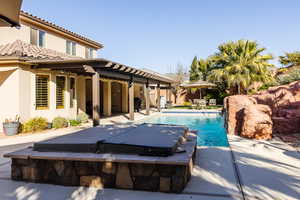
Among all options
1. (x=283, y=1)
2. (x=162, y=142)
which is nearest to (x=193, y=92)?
(x=283, y=1)

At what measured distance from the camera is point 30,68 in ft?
30.7

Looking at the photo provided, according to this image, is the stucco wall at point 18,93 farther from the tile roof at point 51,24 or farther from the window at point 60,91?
the tile roof at point 51,24

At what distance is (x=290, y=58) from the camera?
936 inches

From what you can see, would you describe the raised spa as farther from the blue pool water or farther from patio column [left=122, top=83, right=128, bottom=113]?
patio column [left=122, top=83, right=128, bottom=113]

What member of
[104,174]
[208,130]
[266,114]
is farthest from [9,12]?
[208,130]

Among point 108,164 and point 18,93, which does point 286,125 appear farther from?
point 18,93

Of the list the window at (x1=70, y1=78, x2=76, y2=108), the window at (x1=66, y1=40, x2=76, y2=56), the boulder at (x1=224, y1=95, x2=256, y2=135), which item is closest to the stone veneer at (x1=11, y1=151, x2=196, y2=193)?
the boulder at (x1=224, y1=95, x2=256, y2=135)

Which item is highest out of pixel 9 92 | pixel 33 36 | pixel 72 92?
pixel 33 36

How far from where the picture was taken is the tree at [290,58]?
22656 millimetres

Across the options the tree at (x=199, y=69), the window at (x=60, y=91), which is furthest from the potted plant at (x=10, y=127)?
the tree at (x=199, y=69)

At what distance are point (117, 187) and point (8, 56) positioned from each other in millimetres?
8114

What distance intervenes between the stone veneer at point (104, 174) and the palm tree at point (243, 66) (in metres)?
18.8

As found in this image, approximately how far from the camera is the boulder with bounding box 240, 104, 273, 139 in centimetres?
722

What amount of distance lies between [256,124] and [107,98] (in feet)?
35.8
